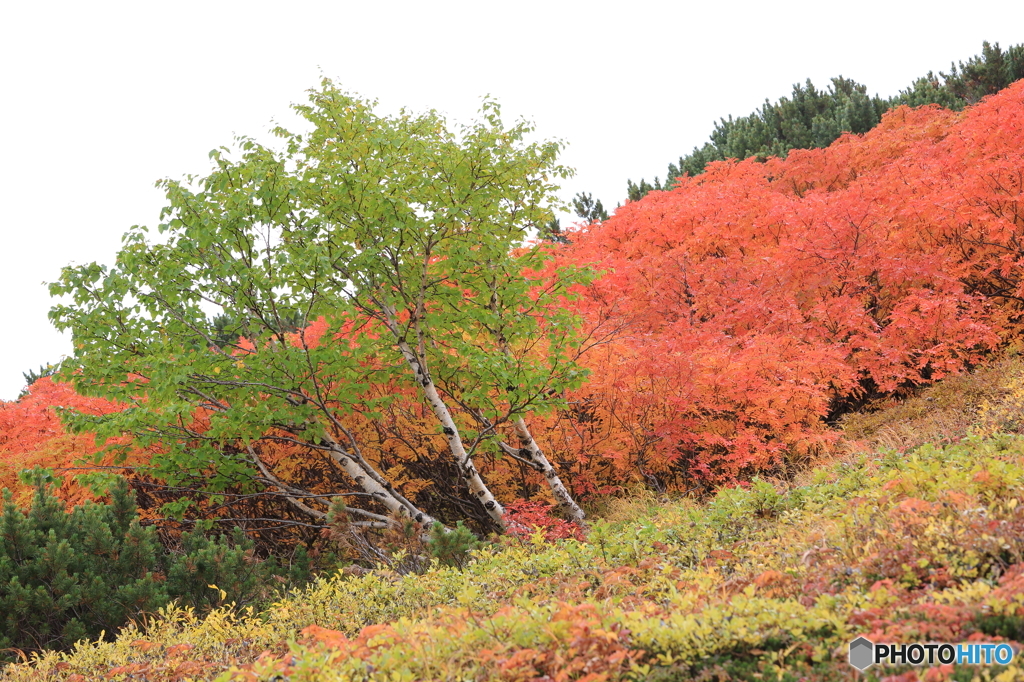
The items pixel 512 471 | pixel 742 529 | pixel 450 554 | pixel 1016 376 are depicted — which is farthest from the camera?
pixel 512 471

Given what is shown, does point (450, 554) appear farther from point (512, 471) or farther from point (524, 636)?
point (512, 471)

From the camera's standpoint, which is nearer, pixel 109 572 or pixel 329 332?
pixel 109 572

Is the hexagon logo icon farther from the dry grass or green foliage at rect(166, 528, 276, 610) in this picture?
green foliage at rect(166, 528, 276, 610)

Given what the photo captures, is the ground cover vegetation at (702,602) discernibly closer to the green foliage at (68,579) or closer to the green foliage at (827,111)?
the green foliage at (68,579)

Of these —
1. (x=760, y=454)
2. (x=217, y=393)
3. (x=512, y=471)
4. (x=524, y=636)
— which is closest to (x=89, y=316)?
(x=217, y=393)

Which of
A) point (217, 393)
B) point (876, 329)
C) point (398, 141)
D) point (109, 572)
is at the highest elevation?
point (398, 141)

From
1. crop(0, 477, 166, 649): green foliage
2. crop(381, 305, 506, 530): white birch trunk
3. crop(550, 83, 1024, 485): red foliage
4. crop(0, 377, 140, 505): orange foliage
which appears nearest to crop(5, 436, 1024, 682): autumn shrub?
crop(0, 477, 166, 649): green foliage

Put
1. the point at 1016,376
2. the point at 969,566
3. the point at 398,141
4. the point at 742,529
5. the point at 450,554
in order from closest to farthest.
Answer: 1. the point at 969,566
2. the point at 742,529
3. the point at 450,554
4. the point at 398,141
5. the point at 1016,376

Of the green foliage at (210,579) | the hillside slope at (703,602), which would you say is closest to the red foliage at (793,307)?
the hillside slope at (703,602)

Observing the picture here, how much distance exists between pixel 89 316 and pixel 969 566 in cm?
1064

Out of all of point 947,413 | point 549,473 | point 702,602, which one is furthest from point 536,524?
point 947,413

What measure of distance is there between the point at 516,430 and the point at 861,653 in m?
8.11

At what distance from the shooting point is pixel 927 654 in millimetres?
3602

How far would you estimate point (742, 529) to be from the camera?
697cm
